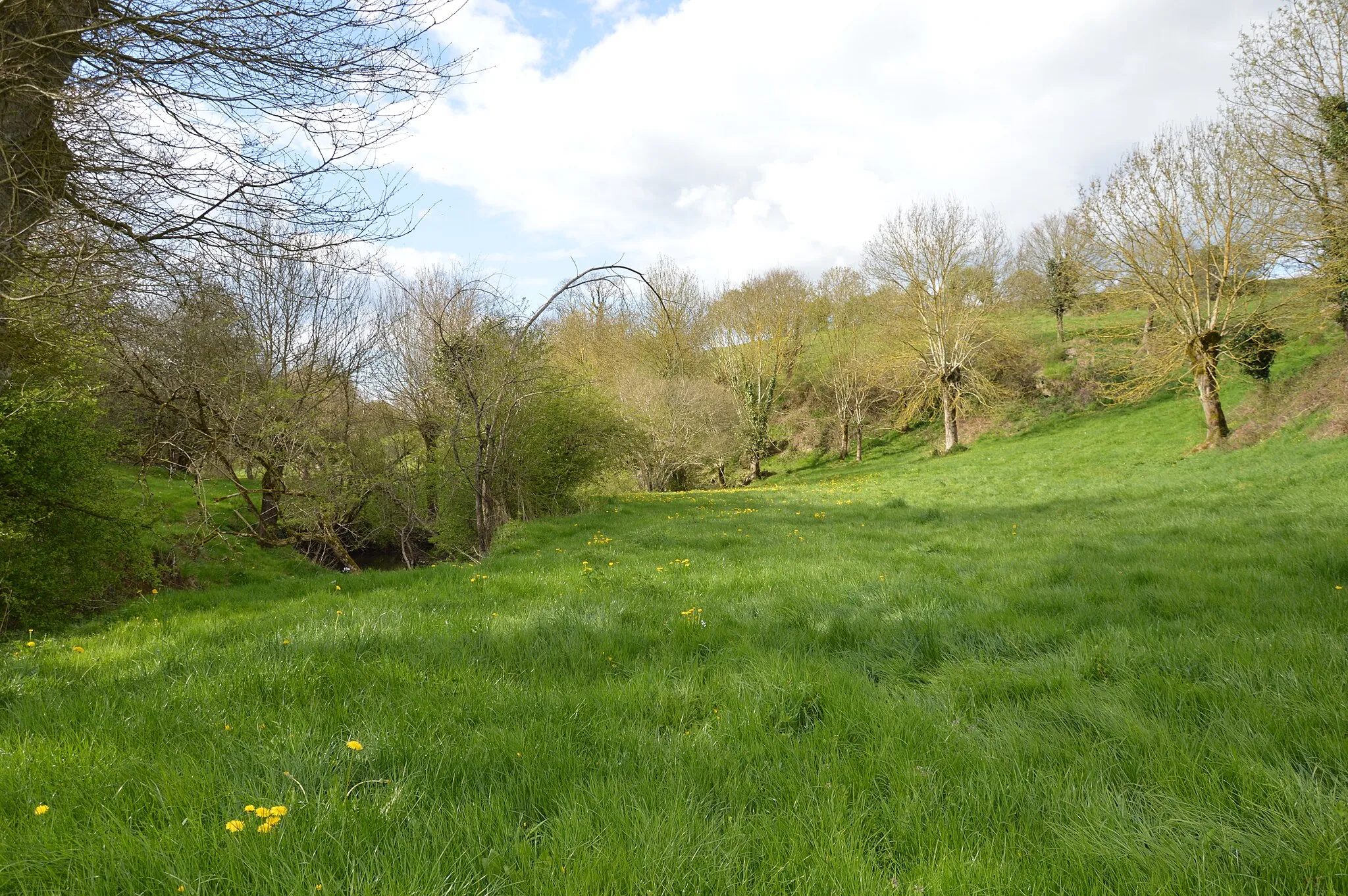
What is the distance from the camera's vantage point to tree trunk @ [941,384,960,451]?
100 ft

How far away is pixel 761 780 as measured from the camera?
2344 mm

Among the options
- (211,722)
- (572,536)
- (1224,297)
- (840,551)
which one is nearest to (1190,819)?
(211,722)

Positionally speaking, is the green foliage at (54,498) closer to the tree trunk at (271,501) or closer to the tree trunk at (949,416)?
the tree trunk at (271,501)

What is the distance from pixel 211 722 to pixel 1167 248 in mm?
25555

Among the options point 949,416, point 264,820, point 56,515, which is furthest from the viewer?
point 949,416

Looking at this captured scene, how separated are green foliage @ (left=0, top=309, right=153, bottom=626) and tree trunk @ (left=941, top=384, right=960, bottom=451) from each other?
101ft

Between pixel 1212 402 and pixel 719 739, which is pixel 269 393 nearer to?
pixel 719 739

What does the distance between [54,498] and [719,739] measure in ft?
28.5

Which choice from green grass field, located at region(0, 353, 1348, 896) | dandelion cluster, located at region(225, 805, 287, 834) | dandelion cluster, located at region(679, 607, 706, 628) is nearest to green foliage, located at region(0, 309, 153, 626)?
green grass field, located at region(0, 353, 1348, 896)

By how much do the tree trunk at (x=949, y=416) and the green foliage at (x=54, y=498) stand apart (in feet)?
101

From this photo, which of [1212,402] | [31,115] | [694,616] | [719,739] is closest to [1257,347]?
[1212,402]

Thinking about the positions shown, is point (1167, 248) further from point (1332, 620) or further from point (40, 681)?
point (40, 681)

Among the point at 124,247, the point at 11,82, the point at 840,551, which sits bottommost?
the point at 840,551

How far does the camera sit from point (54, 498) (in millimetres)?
7043
